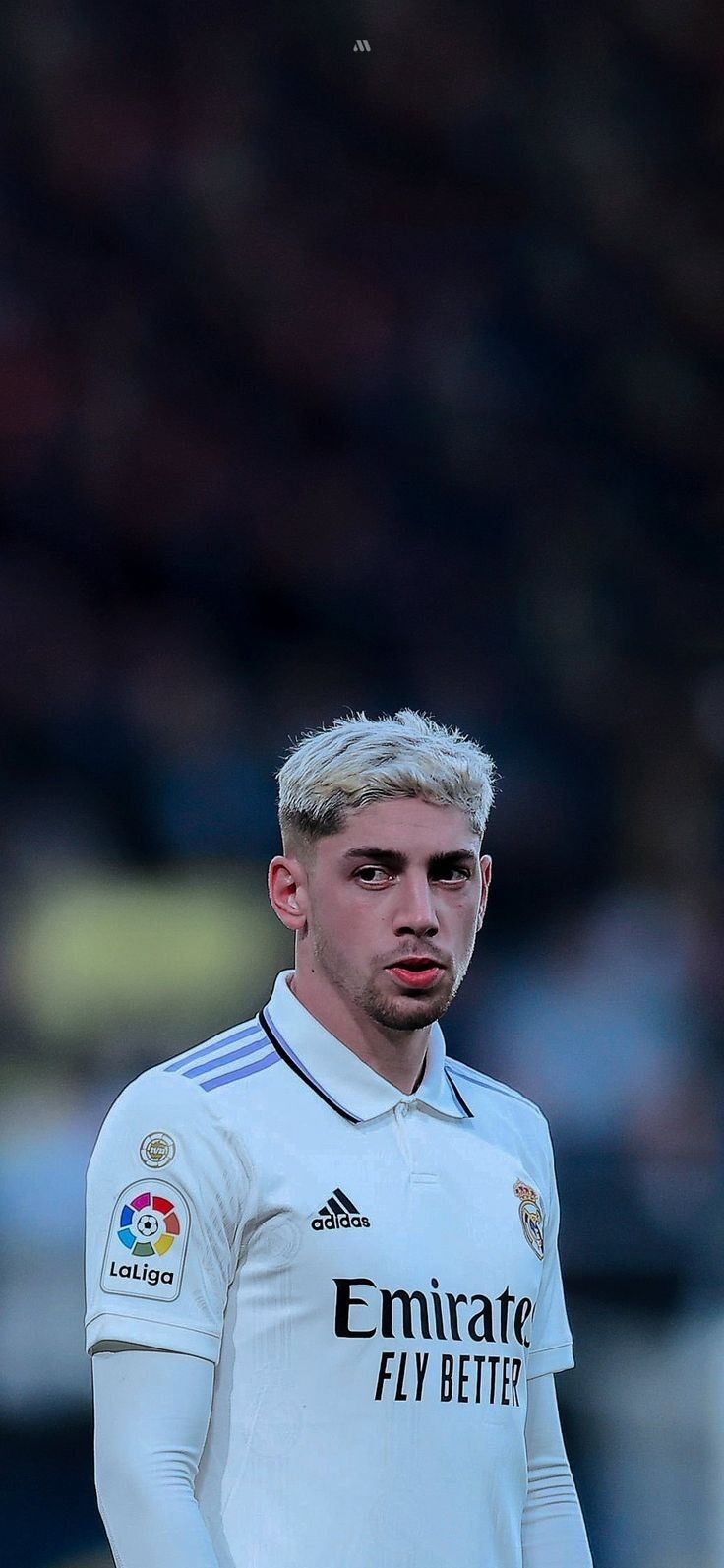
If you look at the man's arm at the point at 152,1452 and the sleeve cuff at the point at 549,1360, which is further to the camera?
the sleeve cuff at the point at 549,1360

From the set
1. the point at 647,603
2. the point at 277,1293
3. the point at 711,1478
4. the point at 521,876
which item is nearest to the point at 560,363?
the point at 647,603

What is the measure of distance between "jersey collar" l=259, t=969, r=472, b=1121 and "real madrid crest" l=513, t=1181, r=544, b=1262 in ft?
0.14

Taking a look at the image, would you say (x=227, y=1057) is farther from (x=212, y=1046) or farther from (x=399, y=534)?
(x=399, y=534)

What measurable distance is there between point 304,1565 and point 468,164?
4.05 feet

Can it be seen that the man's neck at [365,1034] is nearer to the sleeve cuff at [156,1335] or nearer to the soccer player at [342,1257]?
the soccer player at [342,1257]

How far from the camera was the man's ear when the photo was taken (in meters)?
0.72

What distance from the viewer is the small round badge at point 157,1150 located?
2.13ft

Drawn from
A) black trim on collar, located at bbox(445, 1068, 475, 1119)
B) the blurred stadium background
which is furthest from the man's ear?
the blurred stadium background

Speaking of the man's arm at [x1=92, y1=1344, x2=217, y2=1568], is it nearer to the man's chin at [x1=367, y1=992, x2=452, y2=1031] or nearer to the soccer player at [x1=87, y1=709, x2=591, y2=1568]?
the soccer player at [x1=87, y1=709, x2=591, y2=1568]

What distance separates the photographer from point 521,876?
142 centimetres

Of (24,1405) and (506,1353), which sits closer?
(506,1353)

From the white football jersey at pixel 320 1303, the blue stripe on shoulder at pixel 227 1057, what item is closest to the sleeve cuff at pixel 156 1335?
the white football jersey at pixel 320 1303

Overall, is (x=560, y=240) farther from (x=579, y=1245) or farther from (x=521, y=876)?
(x=579, y=1245)

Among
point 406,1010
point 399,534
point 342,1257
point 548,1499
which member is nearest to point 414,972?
point 406,1010
